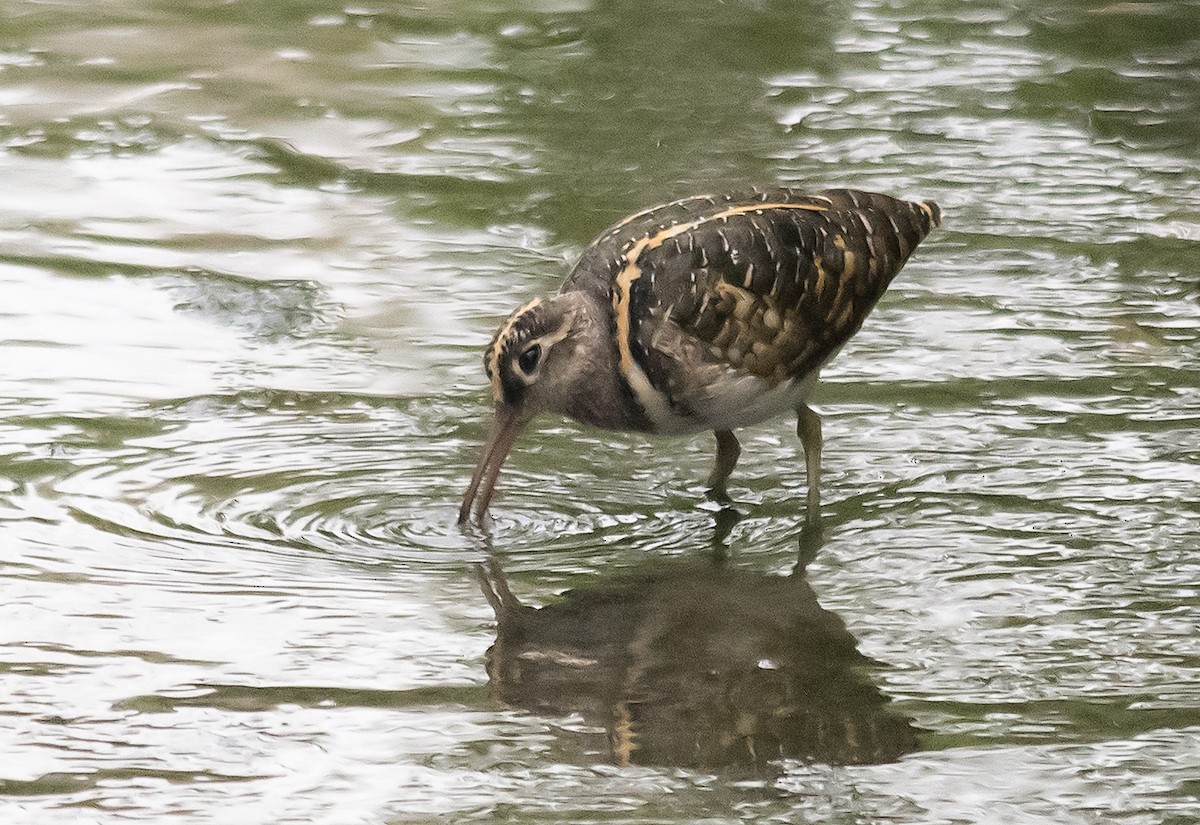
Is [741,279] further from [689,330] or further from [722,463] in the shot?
[722,463]

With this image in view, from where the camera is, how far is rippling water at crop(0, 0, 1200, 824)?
15.9ft

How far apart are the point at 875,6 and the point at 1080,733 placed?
767cm

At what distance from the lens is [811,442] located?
21.4 feet

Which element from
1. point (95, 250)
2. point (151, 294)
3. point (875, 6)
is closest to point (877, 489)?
point (151, 294)

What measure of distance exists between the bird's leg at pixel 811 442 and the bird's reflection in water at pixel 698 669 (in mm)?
532

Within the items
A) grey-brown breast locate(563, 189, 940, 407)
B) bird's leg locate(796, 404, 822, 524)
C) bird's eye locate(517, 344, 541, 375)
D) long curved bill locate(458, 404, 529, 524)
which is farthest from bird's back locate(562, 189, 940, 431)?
long curved bill locate(458, 404, 529, 524)

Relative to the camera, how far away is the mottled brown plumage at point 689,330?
6148 millimetres

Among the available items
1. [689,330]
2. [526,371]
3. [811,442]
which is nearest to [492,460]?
[526,371]

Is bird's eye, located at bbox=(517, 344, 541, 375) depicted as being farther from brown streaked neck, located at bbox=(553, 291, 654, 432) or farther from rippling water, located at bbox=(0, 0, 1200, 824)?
rippling water, located at bbox=(0, 0, 1200, 824)

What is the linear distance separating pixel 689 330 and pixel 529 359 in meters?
0.51

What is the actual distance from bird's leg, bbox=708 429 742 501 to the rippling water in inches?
3.1

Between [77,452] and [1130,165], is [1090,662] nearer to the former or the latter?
[77,452]

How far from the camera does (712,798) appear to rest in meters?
4.62

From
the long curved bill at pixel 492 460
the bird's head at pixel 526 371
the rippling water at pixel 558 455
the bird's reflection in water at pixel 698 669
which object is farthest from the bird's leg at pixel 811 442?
the long curved bill at pixel 492 460
